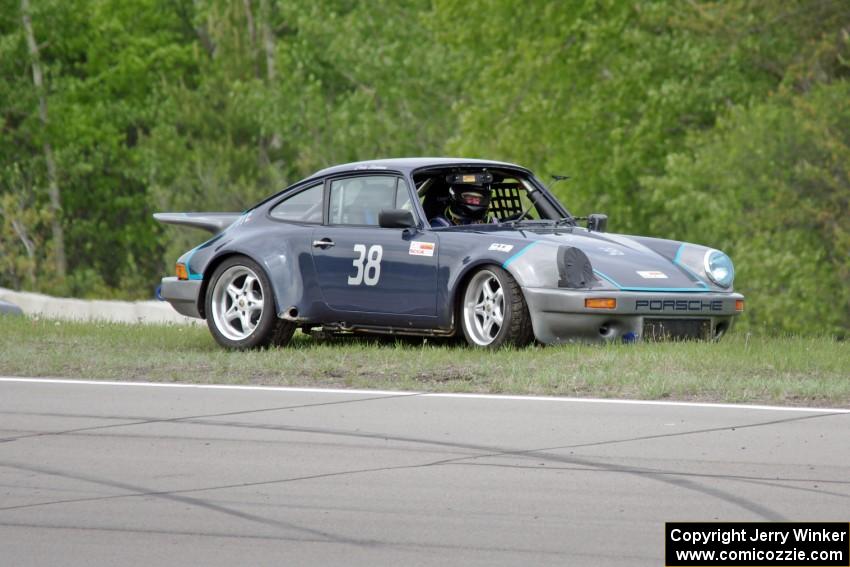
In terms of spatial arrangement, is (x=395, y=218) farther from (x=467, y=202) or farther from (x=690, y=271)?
(x=690, y=271)

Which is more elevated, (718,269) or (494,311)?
(718,269)

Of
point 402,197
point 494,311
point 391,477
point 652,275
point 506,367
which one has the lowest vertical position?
point 391,477

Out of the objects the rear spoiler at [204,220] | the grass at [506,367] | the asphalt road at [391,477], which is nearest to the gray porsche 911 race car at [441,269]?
the grass at [506,367]

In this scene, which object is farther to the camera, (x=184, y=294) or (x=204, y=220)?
(x=204, y=220)

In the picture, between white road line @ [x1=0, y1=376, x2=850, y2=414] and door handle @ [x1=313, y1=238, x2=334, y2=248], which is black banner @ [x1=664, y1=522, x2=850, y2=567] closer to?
white road line @ [x1=0, y1=376, x2=850, y2=414]

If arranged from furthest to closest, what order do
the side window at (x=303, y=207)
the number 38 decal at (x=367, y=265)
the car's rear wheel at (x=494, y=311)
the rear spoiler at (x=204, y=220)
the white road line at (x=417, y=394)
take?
the rear spoiler at (x=204, y=220) < the side window at (x=303, y=207) < the number 38 decal at (x=367, y=265) < the car's rear wheel at (x=494, y=311) < the white road line at (x=417, y=394)

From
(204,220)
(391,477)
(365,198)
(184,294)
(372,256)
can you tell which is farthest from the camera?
(204,220)

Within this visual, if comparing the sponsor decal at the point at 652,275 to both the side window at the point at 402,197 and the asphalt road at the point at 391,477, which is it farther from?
the asphalt road at the point at 391,477

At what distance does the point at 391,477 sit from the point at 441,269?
4.97 m

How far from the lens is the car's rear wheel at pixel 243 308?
1316 centimetres

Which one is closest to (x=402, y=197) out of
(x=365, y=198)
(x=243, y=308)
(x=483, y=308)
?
(x=365, y=198)

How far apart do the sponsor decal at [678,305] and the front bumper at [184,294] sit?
3751mm

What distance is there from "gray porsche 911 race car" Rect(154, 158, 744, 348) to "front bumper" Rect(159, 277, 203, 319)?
0.04 feet

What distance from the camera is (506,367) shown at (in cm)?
1120
